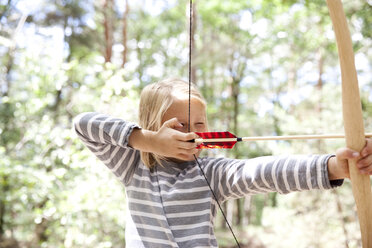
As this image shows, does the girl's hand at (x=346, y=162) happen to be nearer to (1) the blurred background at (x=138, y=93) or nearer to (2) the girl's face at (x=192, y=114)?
(2) the girl's face at (x=192, y=114)

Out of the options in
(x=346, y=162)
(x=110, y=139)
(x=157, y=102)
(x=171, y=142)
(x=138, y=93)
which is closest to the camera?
(x=346, y=162)

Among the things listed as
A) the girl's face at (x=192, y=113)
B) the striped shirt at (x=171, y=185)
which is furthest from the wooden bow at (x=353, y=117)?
the girl's face at (x=192, y=113)

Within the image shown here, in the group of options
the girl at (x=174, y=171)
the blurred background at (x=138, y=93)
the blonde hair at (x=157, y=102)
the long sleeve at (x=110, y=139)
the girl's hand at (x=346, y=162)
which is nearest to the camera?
the girl's hand at (x=346, y=162)

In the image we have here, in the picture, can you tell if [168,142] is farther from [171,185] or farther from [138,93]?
[138,93]

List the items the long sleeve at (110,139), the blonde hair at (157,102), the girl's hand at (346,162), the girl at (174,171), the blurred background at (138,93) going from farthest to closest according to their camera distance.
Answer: the blurred background at (138,93) → the blonde hair at (157,102) → the long sleeve at (110,139) → the girl at (174,171) → the girl's hand at (346,162)

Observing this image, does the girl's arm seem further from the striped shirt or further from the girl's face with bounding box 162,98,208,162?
the girl's face with bounding box 162,98,208,162

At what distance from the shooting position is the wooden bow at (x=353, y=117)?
2.47ft

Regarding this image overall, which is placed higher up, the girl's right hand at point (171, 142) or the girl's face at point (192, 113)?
the girl's face at point (192, 113)

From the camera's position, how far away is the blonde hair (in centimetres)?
111

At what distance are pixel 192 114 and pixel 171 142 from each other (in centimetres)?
21

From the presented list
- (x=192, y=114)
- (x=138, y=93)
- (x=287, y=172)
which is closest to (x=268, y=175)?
(x=287, y=172)

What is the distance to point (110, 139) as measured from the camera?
3.37 ft

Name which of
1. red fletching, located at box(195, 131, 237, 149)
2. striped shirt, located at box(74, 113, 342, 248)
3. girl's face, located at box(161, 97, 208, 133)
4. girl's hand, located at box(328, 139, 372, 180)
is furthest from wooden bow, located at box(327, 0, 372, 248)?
girl's face, located at box(161, 97, 208, 133)

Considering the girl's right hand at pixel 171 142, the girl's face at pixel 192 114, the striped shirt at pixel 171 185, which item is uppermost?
the girl's face at pixel 192 114
